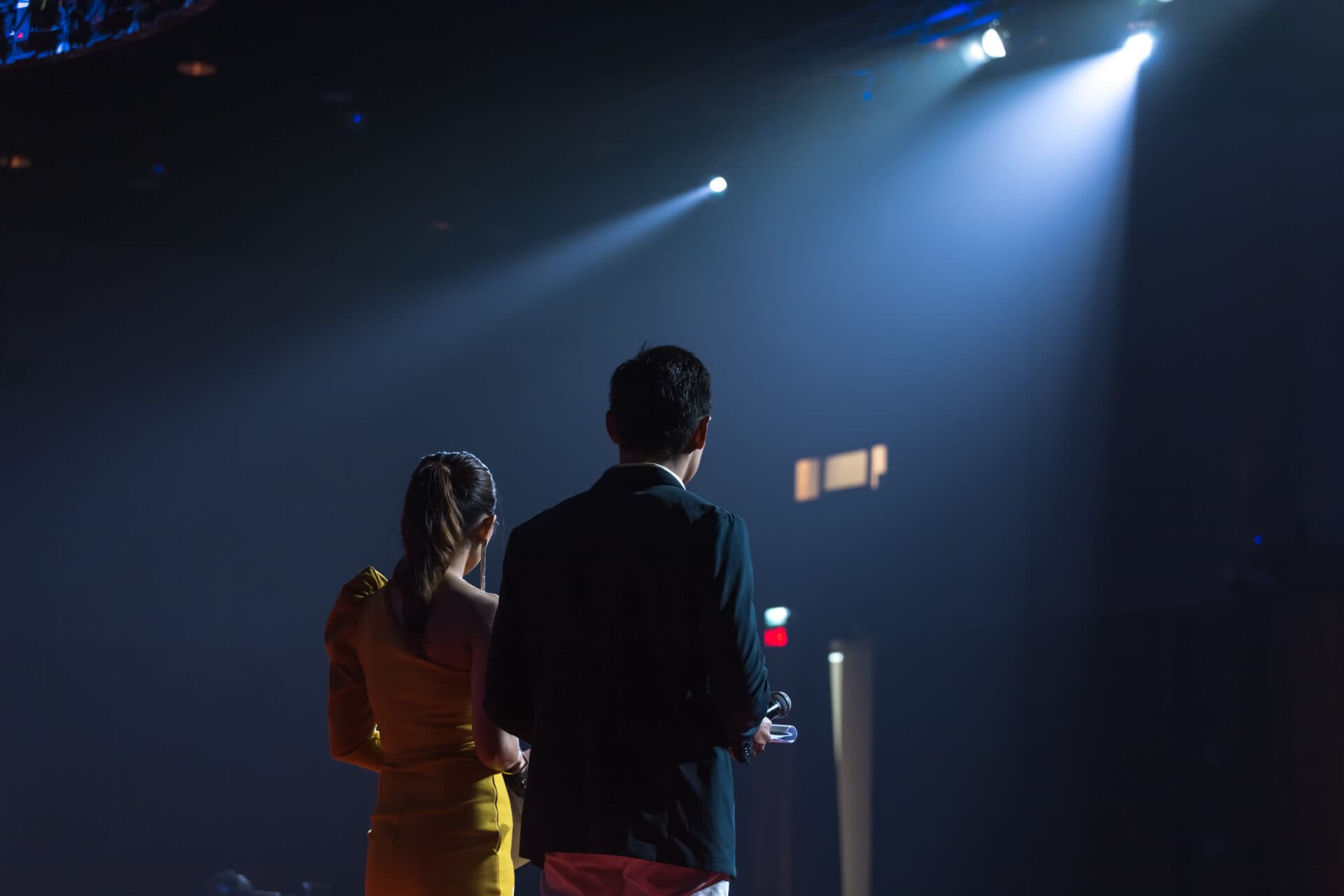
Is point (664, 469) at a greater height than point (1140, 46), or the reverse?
point (1140, 46)

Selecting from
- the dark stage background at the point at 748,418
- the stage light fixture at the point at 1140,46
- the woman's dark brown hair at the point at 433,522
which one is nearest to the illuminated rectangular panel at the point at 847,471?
the dark stage background at the point at 748,418

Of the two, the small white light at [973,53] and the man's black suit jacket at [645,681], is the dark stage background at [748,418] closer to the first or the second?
the small white light at [973,53]

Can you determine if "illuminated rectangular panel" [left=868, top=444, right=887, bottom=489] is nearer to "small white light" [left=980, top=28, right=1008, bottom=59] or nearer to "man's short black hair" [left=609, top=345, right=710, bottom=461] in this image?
"small white light" [left=980, top=28, right=1008, bottom=59]

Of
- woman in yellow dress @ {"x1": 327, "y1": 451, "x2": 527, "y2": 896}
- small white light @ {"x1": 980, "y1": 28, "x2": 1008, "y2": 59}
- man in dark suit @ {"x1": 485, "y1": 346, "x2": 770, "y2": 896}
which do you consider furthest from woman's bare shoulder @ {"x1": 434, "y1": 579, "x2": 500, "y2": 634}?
small white light @ {"x1": 980, "y1": 28, "x2": 1008, "y2": 59}

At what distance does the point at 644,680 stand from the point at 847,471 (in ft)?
13.9

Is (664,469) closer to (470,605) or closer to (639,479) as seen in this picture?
(639,479)

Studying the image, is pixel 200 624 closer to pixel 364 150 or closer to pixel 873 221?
pixel 364 150

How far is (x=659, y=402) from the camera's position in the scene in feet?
4.01

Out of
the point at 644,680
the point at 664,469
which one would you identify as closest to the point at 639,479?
the point at 664,469

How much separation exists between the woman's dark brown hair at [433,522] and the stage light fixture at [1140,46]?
4.03 meters

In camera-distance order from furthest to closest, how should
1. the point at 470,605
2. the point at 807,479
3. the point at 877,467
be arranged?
the point at 807,479 < the point at 877,467 < the point at 470,605

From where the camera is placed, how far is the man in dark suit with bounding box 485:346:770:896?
3.62ft

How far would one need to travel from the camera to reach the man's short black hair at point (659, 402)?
4.01 ft

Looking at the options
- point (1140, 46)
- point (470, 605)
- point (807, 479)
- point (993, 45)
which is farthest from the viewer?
point (807, 479)
